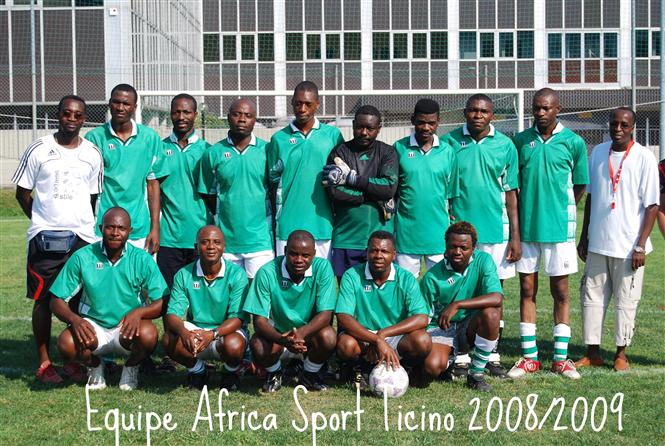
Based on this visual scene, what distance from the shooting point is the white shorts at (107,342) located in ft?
19.4

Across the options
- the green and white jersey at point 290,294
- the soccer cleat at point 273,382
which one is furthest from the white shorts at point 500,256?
the soccer cleat at point 273,382

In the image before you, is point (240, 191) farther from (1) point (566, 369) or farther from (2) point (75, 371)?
(1) point (566, 369)

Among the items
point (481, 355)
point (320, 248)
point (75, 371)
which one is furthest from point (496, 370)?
point (75, 371)

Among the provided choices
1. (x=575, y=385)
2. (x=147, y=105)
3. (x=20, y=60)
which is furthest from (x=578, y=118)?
(x=575, y=385)

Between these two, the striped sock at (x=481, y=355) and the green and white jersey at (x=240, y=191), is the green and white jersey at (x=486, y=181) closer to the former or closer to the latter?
the striped sock at (x=481, y=355)

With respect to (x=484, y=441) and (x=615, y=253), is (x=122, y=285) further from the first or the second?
(x=615, y=253)

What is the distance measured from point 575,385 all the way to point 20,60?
24.8 m

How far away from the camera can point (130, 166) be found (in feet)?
21.0

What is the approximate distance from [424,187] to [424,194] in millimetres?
52

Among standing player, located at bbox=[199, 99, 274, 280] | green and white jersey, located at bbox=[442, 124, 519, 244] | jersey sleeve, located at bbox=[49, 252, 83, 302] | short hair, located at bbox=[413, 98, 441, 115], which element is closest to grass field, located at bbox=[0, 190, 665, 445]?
jersey sleeve, located at bbox=[49, 252, 83, 302]

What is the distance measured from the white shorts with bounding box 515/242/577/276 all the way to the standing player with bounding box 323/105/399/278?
1039 millimetres

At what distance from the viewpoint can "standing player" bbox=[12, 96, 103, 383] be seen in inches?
241

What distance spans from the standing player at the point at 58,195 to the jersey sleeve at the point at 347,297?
1.88 meters

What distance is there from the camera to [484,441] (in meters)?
4.71
